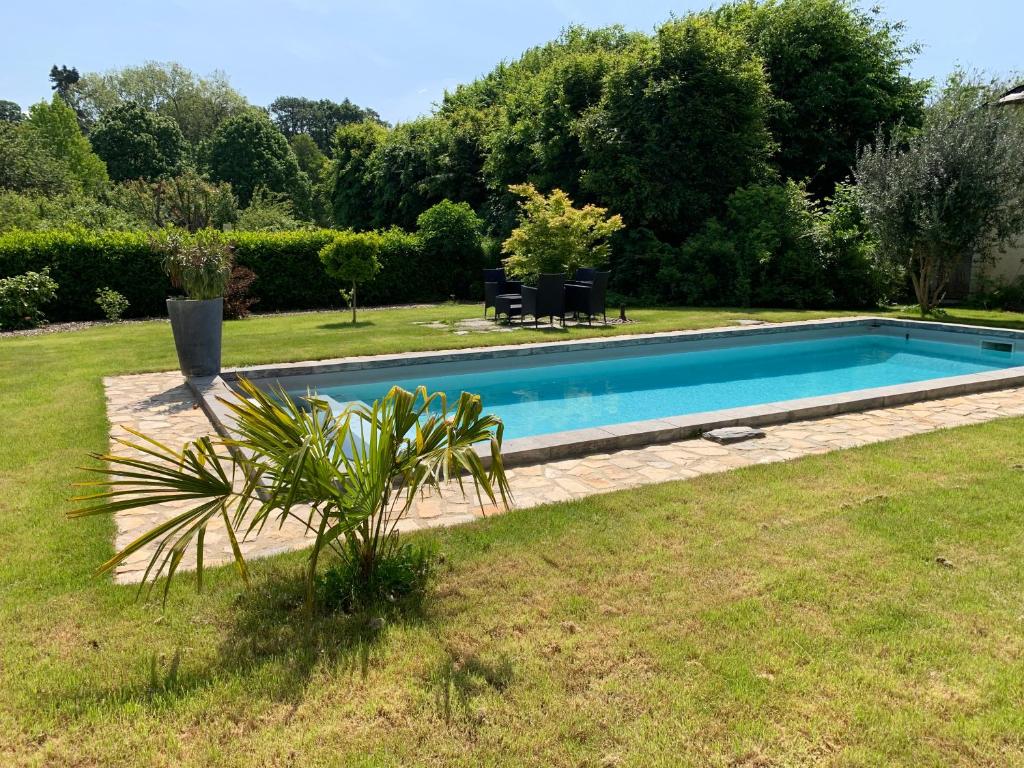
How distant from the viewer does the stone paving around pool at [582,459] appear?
3.72 meters

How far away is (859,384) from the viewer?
32.0 ft

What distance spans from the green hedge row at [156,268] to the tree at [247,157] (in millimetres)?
24962

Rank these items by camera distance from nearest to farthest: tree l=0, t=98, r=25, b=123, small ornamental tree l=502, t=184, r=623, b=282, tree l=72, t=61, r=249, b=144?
small ornamental tree l=502, t=184, r=623, b=282, tree l=72, t=61, r=249, b=144, tree l=0, t=98, r=25, b=123

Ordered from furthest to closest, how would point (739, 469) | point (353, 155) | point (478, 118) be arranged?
point (353, 155) < point (478, 118) < point (739, 469)

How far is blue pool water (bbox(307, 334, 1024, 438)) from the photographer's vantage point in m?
8.09

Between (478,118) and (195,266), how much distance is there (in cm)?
1973

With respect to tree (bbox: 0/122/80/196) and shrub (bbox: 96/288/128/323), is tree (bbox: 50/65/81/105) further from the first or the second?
shrub (bbox: 96/288/128/323)

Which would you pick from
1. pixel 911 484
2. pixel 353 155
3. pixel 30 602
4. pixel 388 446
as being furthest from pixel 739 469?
pixel 353 155

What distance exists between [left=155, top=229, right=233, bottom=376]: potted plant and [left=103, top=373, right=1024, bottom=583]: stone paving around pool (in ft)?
1.34

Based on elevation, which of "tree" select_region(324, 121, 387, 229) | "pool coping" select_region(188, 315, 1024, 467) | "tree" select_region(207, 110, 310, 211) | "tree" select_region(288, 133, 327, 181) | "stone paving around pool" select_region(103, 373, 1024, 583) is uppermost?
"tree" select_region(288, 133, 327, 181)

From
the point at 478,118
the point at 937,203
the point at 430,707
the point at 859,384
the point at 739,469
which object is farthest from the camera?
the point at 478,118

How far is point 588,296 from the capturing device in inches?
489

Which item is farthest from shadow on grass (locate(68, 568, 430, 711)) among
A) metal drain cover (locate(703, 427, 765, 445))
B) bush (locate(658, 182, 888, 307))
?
bush (locate(658, 182, 888, 307))

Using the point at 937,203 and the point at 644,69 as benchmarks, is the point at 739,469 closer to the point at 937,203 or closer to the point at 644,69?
the point at 937,203
